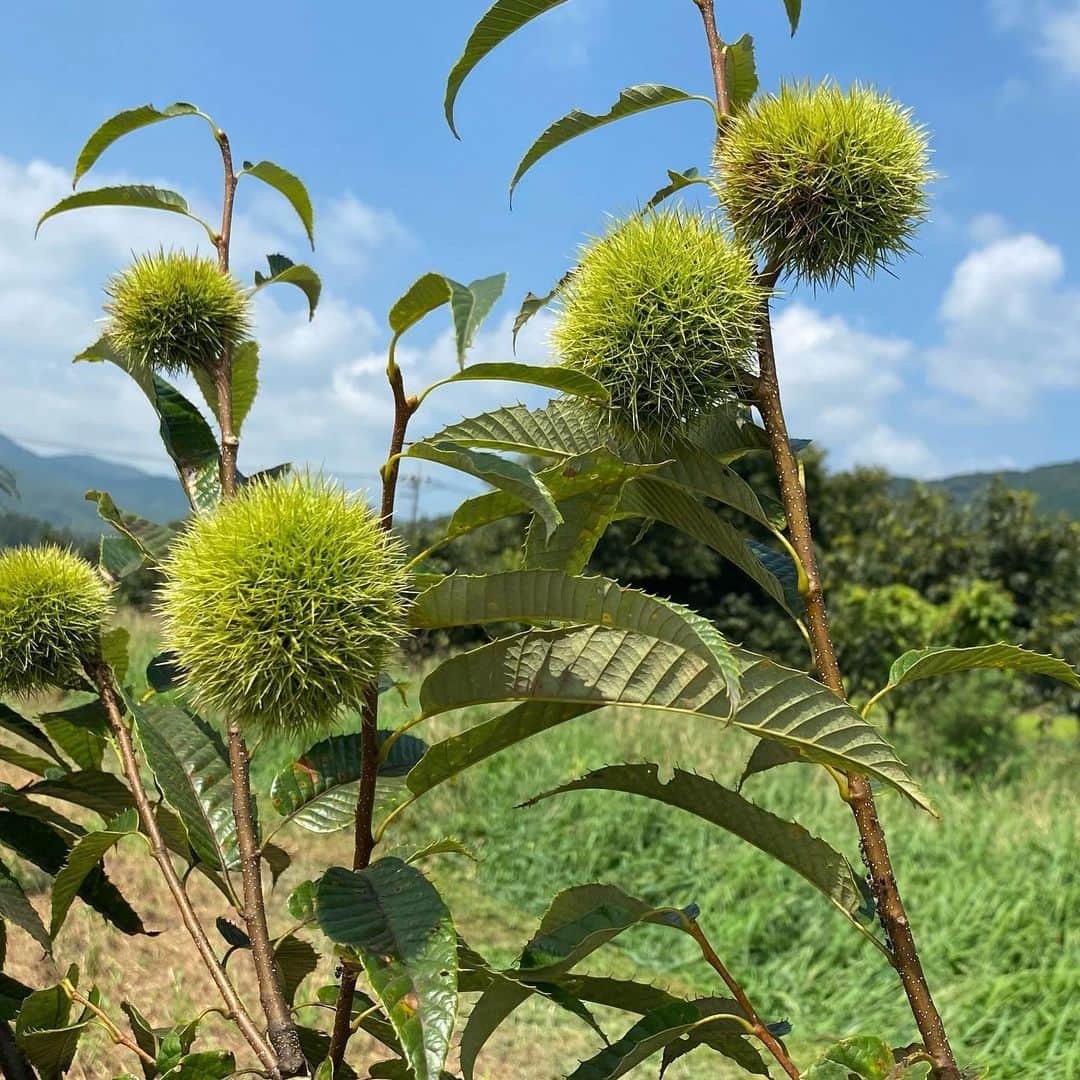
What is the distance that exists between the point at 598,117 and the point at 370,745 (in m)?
0.71

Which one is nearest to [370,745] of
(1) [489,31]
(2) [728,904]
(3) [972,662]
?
(3) [972,662]

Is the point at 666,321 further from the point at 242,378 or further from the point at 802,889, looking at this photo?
the point at 802,889

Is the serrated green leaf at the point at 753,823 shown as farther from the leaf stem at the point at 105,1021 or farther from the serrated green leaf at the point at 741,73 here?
the serrated green leaf at the point at 741,73

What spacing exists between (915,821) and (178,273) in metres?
5.78

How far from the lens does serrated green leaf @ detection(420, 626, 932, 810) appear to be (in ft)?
2.63

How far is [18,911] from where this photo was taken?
1185 mm

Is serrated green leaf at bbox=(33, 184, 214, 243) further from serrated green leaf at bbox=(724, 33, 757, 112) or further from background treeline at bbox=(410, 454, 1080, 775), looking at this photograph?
background treeline at bbox=(410, 454, 1080, 775)

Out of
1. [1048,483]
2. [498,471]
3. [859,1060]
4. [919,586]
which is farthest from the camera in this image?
[1048,483]

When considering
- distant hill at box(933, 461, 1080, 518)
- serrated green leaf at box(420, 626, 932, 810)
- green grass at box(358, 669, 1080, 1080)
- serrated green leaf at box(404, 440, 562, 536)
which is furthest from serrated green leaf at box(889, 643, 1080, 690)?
distant hill at box(933, 461, 1080, 518)

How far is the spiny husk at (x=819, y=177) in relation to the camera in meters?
1.05

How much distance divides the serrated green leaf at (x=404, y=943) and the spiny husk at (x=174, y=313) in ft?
2.18

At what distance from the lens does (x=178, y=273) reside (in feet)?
4.02

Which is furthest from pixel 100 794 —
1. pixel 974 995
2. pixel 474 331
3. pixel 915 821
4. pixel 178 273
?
pixel 915 821

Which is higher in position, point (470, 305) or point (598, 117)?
point (598, 117)
